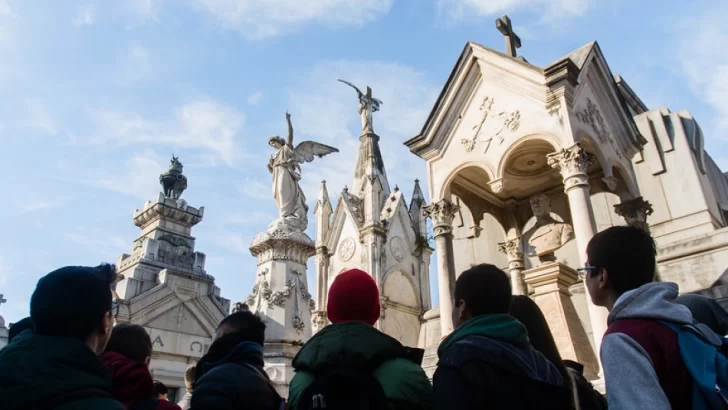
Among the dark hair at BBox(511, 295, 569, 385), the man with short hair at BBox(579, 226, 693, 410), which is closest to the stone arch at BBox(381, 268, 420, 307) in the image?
the dark hair at BBox(511, 295, 569, 385)

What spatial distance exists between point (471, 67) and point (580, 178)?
156 inches

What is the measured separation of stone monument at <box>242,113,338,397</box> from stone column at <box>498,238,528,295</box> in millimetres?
4970

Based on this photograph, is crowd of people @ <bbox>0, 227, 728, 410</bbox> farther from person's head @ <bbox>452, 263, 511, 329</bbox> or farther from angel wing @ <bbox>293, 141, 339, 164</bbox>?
angel wing @ <bbox>293, 141, 339, 164</bbox>

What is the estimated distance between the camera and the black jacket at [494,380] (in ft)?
6.92

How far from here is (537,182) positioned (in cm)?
1205

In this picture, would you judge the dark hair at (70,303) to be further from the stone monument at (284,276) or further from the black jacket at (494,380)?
the stone monument at (284,276)

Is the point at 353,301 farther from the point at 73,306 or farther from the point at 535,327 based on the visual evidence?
the point at 73,306

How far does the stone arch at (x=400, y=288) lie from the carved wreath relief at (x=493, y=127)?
1683 cm

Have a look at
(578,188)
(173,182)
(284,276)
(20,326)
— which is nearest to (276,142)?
(284,276)

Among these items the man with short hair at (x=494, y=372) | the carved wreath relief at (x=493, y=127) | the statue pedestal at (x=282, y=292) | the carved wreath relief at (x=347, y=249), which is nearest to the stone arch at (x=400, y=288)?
the carved wreath relief at (x=347, y=249)

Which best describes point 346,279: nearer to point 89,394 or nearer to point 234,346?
point 234,346

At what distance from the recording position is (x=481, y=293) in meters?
2.51

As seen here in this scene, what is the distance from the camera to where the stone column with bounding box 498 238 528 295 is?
461 inches

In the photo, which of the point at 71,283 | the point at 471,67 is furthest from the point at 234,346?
the point at 471,67
